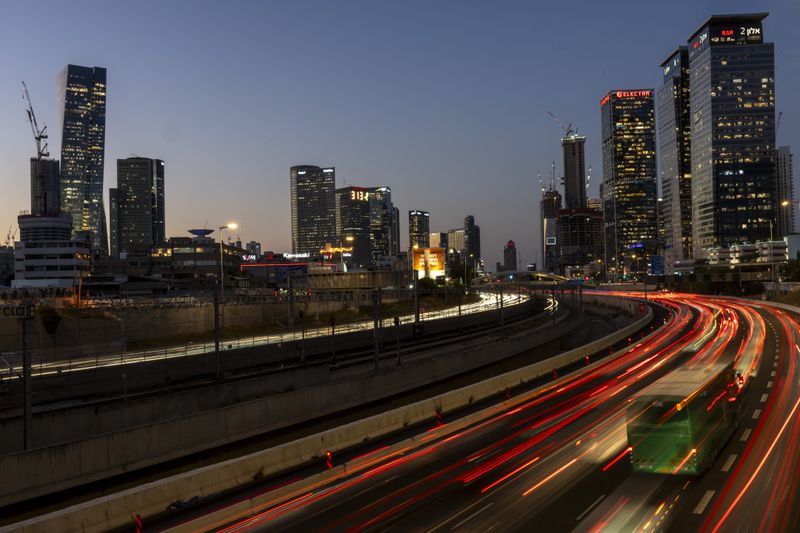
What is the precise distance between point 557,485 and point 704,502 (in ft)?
13.1

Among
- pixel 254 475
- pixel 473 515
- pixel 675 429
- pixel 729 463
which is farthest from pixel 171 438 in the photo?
pixel 729 463

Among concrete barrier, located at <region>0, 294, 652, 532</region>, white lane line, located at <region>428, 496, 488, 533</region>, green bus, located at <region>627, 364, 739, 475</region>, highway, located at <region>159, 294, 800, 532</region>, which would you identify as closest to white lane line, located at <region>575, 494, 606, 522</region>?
highway, located at <region>159, 294, 800, 532</region>

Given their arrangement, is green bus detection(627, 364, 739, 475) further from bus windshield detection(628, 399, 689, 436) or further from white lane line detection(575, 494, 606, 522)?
white lane line detection(575, 494, 606, 522)

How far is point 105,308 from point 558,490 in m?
57.3

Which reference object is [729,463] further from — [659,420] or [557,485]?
[557,485]

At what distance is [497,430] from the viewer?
88.3 feet

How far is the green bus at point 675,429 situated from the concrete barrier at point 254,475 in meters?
8.78

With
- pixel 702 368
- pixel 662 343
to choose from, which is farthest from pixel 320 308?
pixel 702 368

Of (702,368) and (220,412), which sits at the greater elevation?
(702,368)

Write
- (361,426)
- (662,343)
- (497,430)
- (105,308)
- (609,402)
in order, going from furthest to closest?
(105,308) → (662,343) → (609,402) → (497,430) → (361,426)

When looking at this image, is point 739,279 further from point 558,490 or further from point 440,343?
point 558,490

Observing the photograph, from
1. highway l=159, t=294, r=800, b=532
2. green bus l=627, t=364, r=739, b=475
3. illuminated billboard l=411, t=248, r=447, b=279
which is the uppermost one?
illuminated billboard l=411, t=248, r=447, b=279

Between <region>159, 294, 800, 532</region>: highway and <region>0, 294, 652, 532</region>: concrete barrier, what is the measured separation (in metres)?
0.43

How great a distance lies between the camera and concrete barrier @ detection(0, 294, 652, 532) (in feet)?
52.2
